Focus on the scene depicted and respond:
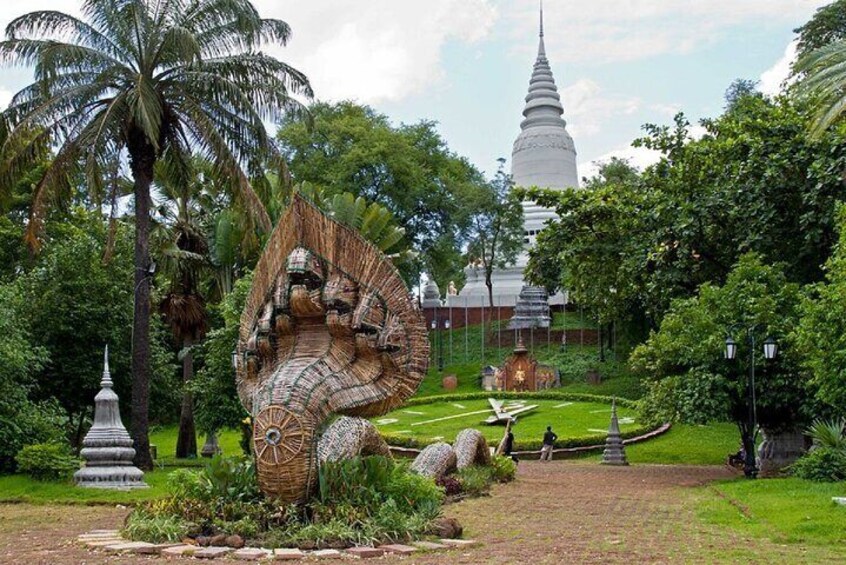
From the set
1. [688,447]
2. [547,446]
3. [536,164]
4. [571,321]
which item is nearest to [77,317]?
[547,446]

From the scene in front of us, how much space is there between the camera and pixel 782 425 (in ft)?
68.6

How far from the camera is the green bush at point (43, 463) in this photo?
54.9ft

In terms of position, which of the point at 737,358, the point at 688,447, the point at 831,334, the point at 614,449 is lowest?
the point at 688,447

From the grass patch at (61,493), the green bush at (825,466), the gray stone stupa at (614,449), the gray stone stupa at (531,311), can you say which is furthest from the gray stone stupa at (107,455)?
the gray stone stupa at (531,311)

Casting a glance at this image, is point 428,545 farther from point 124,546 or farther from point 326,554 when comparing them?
point 124,546

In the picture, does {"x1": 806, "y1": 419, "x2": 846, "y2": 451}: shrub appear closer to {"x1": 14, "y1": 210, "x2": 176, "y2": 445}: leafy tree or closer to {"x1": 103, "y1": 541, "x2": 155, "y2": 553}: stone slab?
{"x1": 103, "y1": 541, "x2": 155, "y2": 553}: stone slab

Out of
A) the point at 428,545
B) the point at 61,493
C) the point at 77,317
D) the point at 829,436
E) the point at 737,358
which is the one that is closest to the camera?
the point at 428,545

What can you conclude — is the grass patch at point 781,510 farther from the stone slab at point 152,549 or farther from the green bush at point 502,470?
the stone slab at point 152,549

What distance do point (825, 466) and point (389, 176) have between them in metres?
31.6

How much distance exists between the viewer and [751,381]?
61.7 feet

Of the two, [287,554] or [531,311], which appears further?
[531,311]

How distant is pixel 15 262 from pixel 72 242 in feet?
32.1

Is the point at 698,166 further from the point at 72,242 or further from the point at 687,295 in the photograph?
the point at 72,242

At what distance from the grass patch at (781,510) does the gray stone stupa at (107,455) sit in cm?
888
